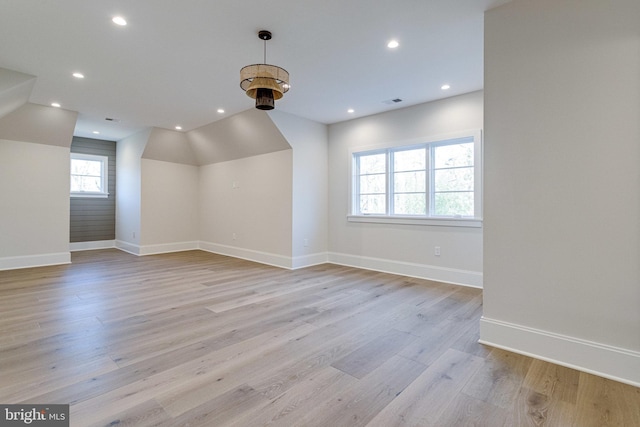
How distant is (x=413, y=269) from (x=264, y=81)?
11.8ft

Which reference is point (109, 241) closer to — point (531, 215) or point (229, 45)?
point (229, 45)

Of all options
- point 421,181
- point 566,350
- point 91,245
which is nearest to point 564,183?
point 566,350

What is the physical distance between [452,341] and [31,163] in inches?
285

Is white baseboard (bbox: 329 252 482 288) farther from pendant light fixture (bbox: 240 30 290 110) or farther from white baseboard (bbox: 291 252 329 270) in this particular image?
pendant light fixture (bbox: 240 30 290 110)

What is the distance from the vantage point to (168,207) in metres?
7.29

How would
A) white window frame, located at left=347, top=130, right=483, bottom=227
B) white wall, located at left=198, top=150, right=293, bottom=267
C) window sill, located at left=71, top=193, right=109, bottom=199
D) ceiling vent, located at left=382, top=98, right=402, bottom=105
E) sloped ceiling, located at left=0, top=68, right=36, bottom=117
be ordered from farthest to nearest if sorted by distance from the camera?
window sill, located at left=71, top=193, right=109, bottom=199
white wall, located at left=198, top=150, right=293, bottom=267
ceiling vent, located at left=382, top=98, right=402, bottom=105
white window frame, located at left=347, top=130, right=483, bottom=227
sloped ceiling, located at left=0, top=68, right=36, bottom=117

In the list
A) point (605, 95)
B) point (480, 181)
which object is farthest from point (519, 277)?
point (480, 181)

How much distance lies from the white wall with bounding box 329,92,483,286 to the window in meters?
5.84

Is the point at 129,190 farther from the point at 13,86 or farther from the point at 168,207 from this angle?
the point at 13,86

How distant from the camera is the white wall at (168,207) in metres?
6.89

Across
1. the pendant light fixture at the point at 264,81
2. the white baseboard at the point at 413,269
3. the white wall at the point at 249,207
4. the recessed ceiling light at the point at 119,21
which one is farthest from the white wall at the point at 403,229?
the recessed ceiling light at the point at 119,21

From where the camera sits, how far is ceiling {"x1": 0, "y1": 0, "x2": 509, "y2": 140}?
2.51m

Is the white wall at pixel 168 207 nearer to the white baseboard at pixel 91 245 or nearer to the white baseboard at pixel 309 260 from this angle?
the white baseboard at pixel 91 245

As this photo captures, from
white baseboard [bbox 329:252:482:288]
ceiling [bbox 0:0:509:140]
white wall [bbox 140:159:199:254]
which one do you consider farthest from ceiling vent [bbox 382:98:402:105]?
white wall [bbox 140:159:199:254]
